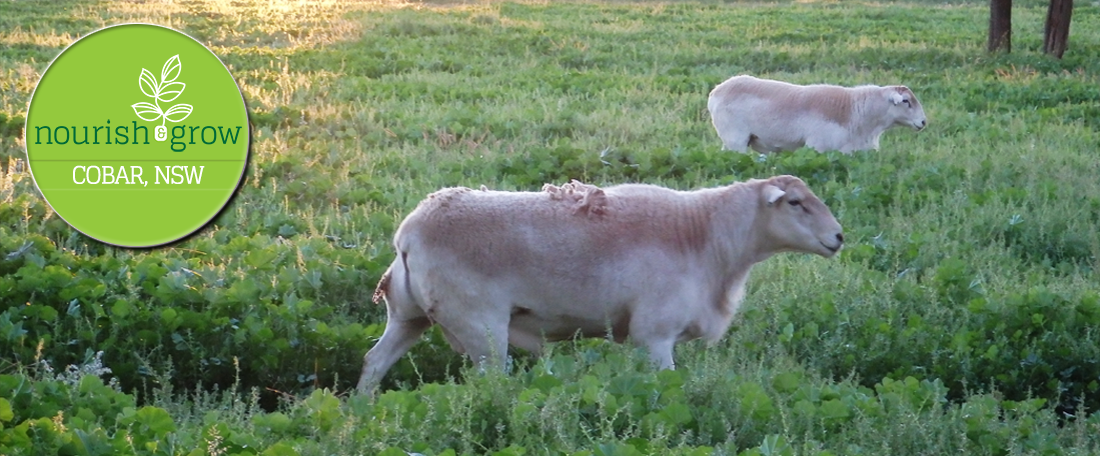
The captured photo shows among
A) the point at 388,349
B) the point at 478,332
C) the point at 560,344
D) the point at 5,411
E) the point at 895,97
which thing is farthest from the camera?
the point at 895,97

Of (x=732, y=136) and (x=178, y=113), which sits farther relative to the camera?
(x=732, y=136)

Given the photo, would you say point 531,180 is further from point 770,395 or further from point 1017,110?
point 1017,110

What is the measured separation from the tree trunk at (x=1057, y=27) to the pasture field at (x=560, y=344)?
4.98m

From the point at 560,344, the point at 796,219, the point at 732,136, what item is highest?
the point at 796,219

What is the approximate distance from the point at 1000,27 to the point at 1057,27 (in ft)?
3.50

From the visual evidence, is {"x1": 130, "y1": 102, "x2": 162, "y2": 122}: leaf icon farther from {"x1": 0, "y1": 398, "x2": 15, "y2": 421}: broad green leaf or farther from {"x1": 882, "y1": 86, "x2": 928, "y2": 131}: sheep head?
{"x1": 882, "y1": 86, "x2": 928, "y2": 131}: sheep head

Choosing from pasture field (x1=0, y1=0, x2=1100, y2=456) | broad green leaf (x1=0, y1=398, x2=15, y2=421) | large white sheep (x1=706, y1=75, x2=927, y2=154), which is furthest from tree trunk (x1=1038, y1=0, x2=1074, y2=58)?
broad green leaf (x1=0, y1=398, x2=15, y2=421)

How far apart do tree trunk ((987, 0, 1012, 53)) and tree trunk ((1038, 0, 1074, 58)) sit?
29.1 inches

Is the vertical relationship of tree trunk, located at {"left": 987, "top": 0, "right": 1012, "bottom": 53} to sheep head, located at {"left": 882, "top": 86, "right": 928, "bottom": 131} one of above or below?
below

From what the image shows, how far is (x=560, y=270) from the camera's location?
5984 mm

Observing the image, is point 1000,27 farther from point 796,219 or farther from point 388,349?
point 388,349

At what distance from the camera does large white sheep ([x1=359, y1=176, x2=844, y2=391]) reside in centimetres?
587

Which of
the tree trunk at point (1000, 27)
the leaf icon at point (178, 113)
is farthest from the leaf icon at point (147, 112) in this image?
the tree trunk at point (1000, 27)

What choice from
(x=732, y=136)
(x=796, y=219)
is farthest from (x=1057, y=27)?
(x=796, y=219)
